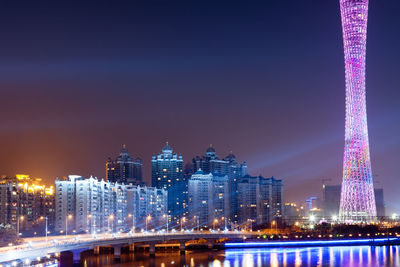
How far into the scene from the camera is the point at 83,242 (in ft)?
144

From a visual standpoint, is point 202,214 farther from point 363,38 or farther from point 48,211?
point 363,38

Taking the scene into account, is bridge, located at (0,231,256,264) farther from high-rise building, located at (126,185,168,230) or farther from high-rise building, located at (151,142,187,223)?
high-rise building, located at (151,142,187,223)

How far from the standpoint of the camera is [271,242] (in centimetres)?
6600

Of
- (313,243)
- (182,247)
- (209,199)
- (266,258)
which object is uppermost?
(209,199)

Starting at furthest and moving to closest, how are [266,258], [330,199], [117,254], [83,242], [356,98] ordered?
[330,199] < [356,98] < [117,254] < [266,258] < [83,242]

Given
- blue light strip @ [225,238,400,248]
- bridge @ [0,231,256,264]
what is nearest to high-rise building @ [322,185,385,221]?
blue light strip @ [225,238,400,248]

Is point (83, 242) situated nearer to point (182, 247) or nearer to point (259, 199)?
point (182, 247)

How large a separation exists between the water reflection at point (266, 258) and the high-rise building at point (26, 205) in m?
15.2

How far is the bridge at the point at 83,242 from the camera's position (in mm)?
35656

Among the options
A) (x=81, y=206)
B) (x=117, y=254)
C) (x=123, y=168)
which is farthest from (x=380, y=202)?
(x=117, y=254)

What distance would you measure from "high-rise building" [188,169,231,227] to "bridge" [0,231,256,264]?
3091 cm

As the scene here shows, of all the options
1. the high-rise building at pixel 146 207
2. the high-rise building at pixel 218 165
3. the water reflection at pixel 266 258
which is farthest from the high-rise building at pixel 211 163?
the water reflection at pixel 266 258

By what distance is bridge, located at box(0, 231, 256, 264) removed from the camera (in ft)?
117

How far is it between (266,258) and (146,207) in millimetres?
42799
